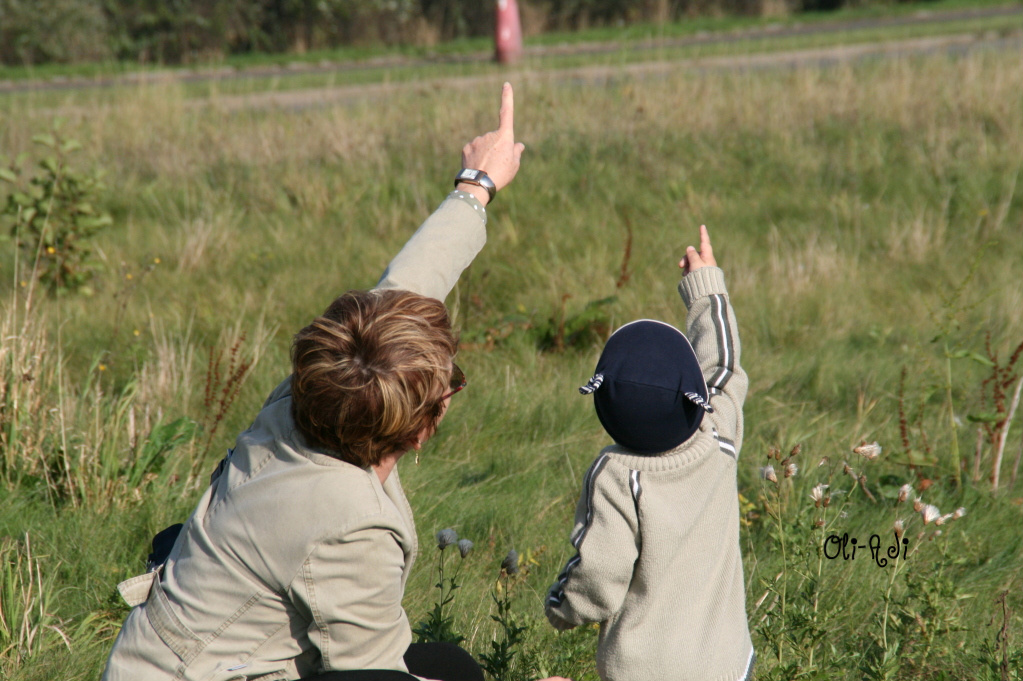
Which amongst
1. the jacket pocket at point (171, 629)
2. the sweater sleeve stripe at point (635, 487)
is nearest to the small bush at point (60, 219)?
the jacket pocket at point (171, 629)

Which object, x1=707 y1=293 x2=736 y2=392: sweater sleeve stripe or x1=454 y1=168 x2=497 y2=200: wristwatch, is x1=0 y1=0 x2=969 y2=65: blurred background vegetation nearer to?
x1=454 y1=168 x2=497 y2=200: wristwatch

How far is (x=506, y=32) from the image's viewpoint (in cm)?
1555

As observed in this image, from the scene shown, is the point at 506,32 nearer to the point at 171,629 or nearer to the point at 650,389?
the point at 650,389

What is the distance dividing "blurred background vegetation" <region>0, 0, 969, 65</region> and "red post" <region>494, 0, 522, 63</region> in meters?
5.52

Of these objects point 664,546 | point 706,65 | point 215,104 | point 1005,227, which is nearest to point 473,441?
point 664,546

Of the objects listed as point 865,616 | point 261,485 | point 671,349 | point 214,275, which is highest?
point 671,349

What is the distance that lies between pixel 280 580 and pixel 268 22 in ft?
74.4

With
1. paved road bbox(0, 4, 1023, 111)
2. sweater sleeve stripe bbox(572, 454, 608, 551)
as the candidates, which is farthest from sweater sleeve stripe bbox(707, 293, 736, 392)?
paved road bbox(0, 4, 1023, 111)

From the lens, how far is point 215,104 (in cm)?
882

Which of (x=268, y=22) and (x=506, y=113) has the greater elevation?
(x=268, y=22)

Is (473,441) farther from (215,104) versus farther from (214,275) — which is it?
(215,104)

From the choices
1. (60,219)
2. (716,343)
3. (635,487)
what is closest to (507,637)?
(635,487)

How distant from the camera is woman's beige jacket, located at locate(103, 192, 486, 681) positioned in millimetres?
1596

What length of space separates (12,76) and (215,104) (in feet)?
28.7
